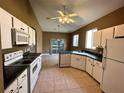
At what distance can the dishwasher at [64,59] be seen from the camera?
189 inches

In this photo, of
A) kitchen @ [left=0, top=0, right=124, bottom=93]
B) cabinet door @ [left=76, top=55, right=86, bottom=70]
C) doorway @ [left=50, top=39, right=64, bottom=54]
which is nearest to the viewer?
kitchen @ [left=0, top=0, right=124, bottom=93]

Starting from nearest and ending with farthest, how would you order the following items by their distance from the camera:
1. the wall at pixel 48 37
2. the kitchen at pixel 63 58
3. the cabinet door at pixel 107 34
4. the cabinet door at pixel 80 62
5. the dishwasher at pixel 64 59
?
1. the kitchen at pixel 63 58
2. the cabinet door at pixel 107 34
3. the cabinet door at pixel 80 62
4. the dishwasher at pixel 64 59
5. the wall at pixel 48 37

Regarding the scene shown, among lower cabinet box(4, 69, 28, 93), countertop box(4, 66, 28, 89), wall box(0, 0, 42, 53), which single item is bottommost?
lower cabinet box(4, 69, 28, 93)

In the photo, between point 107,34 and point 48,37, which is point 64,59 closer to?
point 107,34

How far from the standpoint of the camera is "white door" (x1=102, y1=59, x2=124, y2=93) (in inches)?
72.6

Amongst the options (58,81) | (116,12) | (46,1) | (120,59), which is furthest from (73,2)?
(58,81)

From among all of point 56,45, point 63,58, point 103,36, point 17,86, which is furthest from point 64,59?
point 56,45

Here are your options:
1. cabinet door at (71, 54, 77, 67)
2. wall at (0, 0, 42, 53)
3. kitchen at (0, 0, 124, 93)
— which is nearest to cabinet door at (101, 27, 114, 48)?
kitchen at (0, 0, 124, 93)

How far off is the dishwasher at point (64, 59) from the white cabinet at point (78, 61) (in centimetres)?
23

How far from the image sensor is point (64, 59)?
484cm

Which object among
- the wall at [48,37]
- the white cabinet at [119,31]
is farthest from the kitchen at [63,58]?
the wall at [48,37]

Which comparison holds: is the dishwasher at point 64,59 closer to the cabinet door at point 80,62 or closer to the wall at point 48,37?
the cabinet door at point 80,62

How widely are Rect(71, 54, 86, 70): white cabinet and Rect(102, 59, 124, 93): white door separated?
1.95 meters

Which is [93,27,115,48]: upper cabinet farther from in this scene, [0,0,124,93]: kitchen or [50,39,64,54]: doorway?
[50,39,64,54]: doorway
